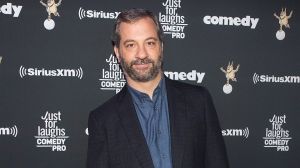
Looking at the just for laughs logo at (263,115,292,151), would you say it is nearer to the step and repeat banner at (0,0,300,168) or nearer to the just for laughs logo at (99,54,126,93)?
the step and repeat banner at (0,0,300,168)

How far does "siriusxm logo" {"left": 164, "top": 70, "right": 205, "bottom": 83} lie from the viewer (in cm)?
258

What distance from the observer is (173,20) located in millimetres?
2572

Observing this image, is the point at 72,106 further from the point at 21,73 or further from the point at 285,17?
the point at 285,17

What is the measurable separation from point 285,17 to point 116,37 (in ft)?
4.99

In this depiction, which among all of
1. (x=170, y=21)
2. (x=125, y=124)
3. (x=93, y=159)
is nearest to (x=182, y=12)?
(x=170, y=21)

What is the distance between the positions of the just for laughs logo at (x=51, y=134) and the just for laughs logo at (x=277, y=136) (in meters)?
1.51

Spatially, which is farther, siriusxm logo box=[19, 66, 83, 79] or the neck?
siriusxm logo box=[19, 66, 83, 79]

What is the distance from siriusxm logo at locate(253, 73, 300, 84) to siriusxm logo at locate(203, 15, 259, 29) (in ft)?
1.26

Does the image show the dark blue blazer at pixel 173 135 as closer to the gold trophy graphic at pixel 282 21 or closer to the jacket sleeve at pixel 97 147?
the jacket sleeve at pixel 97 147

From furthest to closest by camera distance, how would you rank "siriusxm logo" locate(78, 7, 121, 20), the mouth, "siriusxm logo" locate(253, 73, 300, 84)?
1. "siriusxm logo" locate(253, 73, 300, 84)
2. "siriusxm logo" locate(78, 7, 121, 20)
3. the mouth

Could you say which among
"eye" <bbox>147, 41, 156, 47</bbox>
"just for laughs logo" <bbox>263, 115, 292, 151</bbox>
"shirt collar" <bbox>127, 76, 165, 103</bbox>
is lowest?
"just for laughs logo" <bbox>263, 115, 292, 151</bbox>

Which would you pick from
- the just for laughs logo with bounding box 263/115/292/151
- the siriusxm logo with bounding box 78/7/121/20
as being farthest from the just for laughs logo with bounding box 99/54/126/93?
the just for laughs logo with bounding box 263/115/292/151

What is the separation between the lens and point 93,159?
1795 mm

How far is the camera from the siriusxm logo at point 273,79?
2.70 meters
